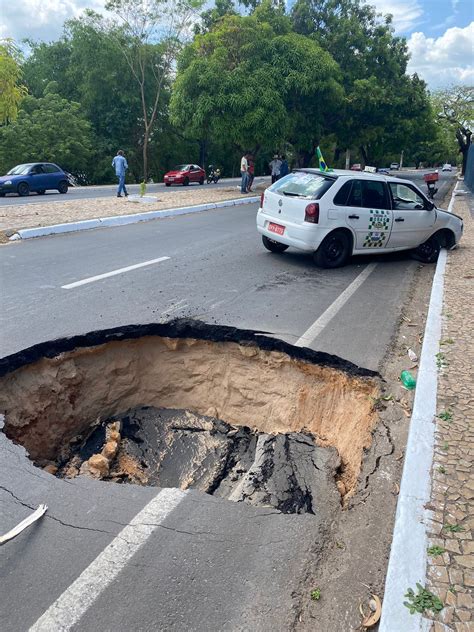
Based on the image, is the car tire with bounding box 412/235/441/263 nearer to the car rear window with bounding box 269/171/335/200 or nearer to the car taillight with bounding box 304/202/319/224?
the car rear window with bounding box 269/171/335/200

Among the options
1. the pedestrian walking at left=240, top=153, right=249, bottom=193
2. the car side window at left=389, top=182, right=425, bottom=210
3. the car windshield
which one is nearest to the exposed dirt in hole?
the car side window at left=389, top=182, right=425, bottom=210

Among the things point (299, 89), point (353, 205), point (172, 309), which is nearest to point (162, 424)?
point (172, 309)

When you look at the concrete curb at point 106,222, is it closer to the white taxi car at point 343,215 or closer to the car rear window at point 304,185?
the white taxi car at point 343,215

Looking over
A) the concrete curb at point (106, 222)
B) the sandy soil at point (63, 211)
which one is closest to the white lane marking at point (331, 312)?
the concrete curb at point (106, 222)

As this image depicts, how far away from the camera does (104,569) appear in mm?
2312

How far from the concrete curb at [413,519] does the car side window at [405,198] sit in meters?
5.16

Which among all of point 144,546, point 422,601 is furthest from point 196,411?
point 422,601

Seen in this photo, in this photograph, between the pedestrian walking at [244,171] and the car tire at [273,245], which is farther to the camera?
the pedestrian walking at [244,171]

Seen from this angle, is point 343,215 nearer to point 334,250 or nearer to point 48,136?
point 334,250

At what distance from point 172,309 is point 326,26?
94.5 ft

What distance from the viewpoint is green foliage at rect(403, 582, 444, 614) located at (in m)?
2.06

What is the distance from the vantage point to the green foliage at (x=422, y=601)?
2059mm

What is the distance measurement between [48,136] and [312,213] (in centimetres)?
2979

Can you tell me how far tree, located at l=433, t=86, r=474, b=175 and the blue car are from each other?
3884 cm
